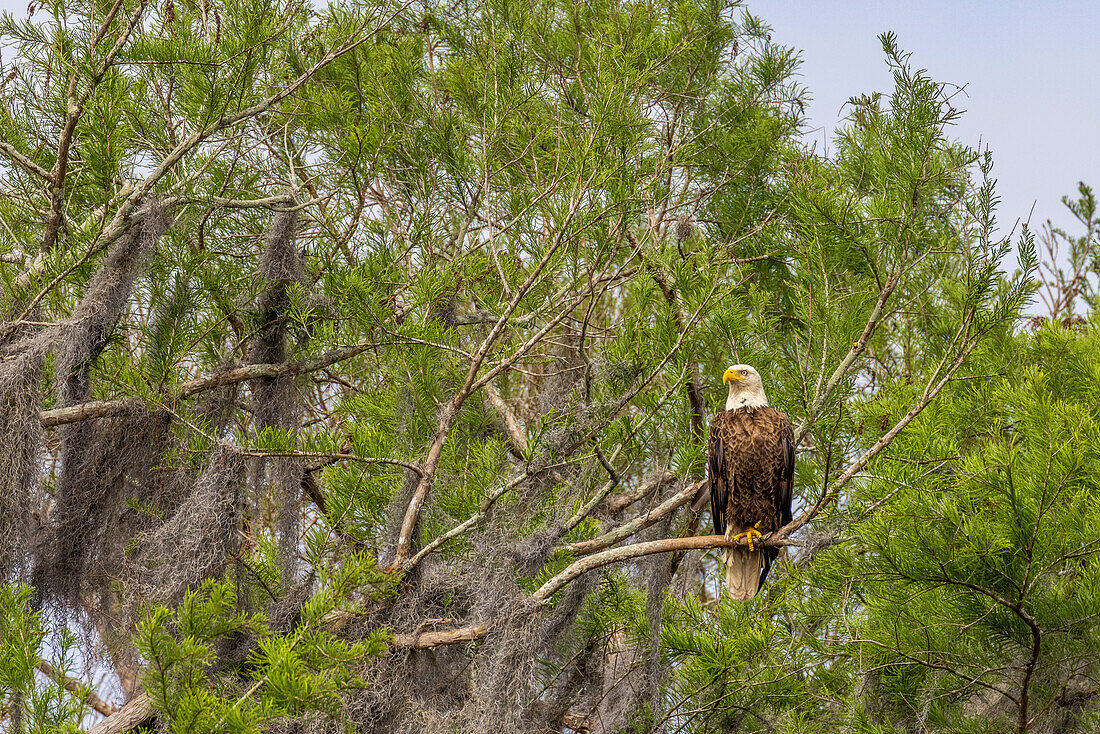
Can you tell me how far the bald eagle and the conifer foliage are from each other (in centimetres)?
10

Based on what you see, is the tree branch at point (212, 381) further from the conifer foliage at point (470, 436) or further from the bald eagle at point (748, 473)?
the bald eagle at point (748, 473)

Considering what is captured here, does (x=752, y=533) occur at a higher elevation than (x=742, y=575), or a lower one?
higher

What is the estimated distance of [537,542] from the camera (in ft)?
11.1

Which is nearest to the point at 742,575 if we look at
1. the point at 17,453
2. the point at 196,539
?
the point at 196,539

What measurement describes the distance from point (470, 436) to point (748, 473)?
129 cm

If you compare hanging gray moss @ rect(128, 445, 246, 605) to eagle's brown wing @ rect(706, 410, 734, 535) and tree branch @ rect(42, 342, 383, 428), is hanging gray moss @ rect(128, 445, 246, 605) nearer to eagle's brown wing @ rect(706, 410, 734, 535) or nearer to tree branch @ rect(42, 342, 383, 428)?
tree branch @ rect(42, 342, 383, 428)

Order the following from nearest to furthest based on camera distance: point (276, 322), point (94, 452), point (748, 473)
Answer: point (94, 452) → point (748, 473) → point (276, 322)

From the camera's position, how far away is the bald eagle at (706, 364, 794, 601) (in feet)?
13.5

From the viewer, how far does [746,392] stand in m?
4.29

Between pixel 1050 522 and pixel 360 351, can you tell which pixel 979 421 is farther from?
pixel 360 351

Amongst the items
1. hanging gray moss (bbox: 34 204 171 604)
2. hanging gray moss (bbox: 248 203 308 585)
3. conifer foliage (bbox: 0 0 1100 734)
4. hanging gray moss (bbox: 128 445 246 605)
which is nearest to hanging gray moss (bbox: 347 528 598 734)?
conifer foliage (bbox: 0 0 1100 734)

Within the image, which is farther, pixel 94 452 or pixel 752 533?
pixel 752 533

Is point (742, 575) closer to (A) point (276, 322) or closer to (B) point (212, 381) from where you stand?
(A) point (276, 322)

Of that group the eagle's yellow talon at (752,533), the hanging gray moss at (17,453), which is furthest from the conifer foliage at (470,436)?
the eagle's yellow talon at (752,533)
